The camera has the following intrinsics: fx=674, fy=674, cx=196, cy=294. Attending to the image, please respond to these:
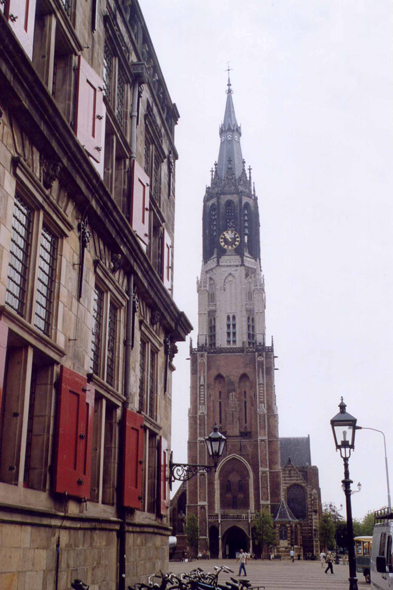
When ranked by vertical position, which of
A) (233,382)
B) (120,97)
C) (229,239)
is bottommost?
(120,97)

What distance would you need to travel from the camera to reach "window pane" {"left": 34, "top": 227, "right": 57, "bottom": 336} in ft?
37.3

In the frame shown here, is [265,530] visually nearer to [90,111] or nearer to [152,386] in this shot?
[152,386]

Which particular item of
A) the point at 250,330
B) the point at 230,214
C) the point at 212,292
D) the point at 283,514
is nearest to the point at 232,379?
the point at 250,330

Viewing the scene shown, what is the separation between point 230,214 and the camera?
108188 mm

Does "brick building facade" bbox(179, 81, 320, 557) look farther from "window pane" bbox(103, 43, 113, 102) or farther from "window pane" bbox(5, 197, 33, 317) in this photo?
"window pane" bbox(5, 197, 33, 317)

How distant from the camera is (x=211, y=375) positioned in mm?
96188

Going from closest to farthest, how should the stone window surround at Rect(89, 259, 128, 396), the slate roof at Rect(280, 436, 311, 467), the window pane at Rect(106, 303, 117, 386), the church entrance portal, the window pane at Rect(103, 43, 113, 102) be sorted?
1. the stone window surround at Rect(89, 259, 128, 396)
2. the window pane at Rect(106, 303, 117, 386)
3. the window pane at Rect(103, 43, 113, 102)
4. the church entrance portal
5. the slate roof at Rect(280, 436, 311, 467)

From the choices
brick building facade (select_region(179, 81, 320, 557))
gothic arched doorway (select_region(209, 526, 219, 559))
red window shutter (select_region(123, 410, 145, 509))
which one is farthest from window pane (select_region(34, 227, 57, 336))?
gothic arched doorway (select_region(209, 526, 219, 559))

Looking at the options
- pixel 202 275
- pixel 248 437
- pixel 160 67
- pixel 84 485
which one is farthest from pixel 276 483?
pixel 84 485

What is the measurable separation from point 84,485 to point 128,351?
4433 millimetres

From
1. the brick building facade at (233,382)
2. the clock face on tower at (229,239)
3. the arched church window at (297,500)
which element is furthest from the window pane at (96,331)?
the clock face on tower at (229,239)

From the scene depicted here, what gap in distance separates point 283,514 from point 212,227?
45118mm

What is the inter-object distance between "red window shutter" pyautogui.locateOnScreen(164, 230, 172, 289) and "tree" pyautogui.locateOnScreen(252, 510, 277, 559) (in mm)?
68554

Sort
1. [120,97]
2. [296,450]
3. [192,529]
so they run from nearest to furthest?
[120,97] → [192,529] → [296,450]
